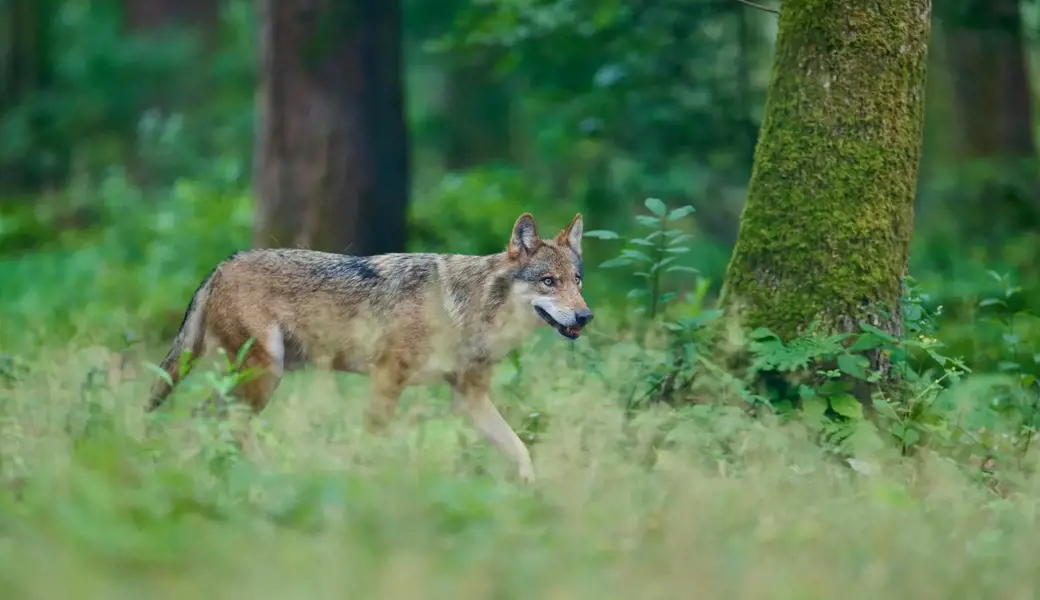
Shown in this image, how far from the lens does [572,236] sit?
7715 millimetres

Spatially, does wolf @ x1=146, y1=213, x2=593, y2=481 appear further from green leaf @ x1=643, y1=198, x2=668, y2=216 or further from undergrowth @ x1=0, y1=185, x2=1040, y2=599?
green leaf @ x1=643, y1=198, x2=668, y2=216

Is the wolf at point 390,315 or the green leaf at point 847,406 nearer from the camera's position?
the green leaf at point 847,406

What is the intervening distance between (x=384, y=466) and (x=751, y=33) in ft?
29.6

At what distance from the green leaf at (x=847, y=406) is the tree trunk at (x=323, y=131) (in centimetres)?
632

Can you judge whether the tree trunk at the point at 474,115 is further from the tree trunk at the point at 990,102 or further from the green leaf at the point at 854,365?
the green leaf at the point at 854,365

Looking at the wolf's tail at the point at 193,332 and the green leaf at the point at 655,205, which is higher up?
the green leaf at the point at 655,205

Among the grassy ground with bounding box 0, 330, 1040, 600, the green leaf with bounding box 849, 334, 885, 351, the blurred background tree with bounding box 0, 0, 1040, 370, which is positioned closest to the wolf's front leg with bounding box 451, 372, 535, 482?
the grassy ground with bounding box 0, 330, 1040, 600

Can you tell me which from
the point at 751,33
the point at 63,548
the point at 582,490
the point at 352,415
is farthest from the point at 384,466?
the point at 751,33

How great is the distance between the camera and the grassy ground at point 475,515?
13.5 feet

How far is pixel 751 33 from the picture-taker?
13.2 metres

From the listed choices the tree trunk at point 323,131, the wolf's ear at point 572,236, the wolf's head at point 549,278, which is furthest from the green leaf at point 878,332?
the tree trunk at point 323,131

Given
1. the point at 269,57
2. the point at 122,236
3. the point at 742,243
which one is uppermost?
the point at 269,57

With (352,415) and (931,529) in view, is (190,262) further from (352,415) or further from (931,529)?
(931,529)

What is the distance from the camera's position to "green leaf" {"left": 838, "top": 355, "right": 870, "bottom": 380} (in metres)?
6.69
